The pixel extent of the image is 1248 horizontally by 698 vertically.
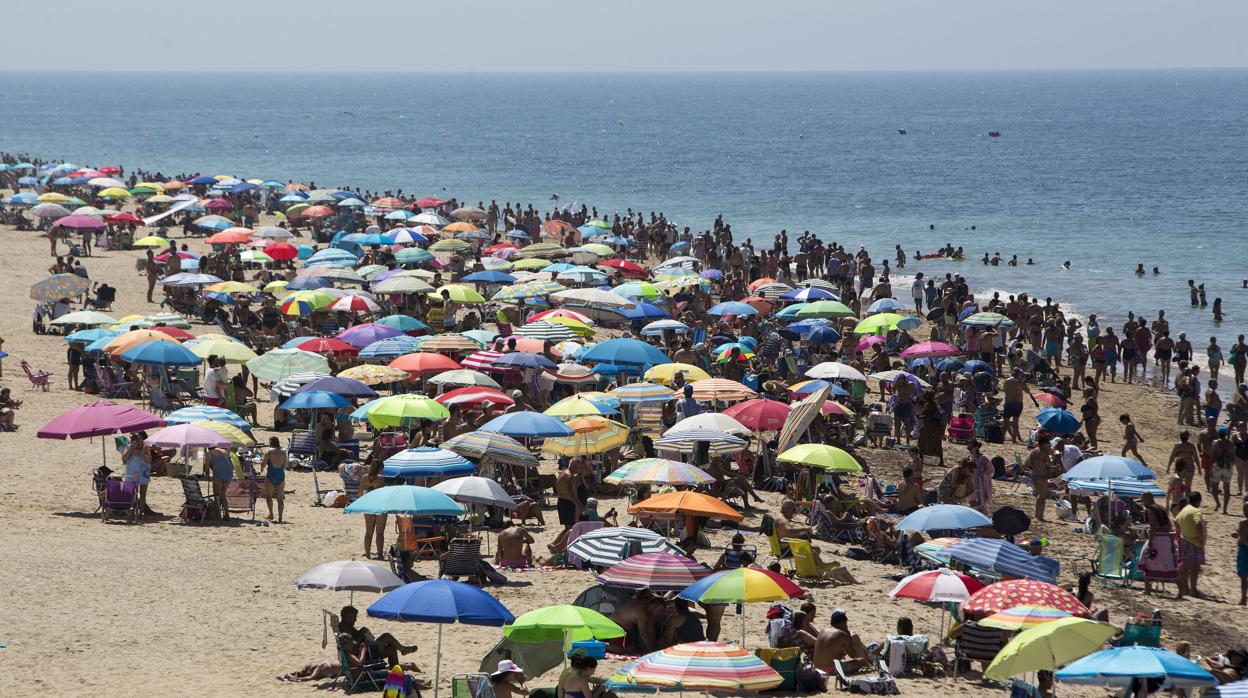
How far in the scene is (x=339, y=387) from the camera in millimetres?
17500

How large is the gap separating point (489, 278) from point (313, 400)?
11.2 m

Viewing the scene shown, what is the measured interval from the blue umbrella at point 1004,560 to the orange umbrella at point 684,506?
7.53 feet

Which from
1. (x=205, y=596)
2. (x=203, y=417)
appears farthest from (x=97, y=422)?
(x=205, y=596)

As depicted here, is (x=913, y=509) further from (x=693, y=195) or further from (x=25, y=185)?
(x=693, y=195)

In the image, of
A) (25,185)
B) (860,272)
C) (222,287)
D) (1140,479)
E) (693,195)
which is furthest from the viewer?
(693,195)

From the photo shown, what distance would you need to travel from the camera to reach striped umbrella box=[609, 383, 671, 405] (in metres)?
17.5

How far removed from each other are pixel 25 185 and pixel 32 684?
1693 inches

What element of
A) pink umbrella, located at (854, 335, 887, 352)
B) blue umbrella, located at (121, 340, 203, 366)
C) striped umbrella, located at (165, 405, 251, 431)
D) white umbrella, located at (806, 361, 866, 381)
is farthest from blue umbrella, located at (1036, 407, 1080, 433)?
blue umbrella, located at (121, 340, 203, 366)

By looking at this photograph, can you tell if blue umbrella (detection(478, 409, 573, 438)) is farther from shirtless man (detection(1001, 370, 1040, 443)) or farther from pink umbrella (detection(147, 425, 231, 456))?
shirtless man (detection(1001, 370, 1040, 443))

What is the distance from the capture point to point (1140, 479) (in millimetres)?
14742

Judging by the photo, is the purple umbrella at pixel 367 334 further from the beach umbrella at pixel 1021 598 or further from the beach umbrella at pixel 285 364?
the beach umbrella at pixel 1021 598

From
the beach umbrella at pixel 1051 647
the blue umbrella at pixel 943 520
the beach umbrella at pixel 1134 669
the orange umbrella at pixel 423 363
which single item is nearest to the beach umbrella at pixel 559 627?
the beach umbrella at pixel 1051 647

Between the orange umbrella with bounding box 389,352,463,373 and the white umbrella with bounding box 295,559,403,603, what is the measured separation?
8.10m

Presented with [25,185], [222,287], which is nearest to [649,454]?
[222,287]
